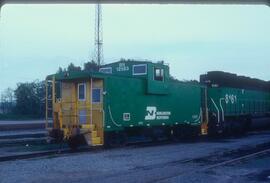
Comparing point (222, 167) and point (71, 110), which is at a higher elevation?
point (71, 110)

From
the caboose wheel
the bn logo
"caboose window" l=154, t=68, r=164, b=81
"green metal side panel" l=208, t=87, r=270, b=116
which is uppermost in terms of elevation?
"caboose window" l=154, t=68, r=164, b=81

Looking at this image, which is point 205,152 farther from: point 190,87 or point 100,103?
point 190,87

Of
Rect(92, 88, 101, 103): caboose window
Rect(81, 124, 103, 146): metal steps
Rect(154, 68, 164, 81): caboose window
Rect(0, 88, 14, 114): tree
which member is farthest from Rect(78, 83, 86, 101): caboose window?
Rect(0, 88, 14, 114): tree

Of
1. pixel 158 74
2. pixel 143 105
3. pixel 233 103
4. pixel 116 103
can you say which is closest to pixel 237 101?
pixel 233 103

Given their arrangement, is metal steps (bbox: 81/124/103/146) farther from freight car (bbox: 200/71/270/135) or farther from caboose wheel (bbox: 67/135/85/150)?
freight car (bbox: 200/71/270/135)

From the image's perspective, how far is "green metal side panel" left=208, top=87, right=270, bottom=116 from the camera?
85.3 feet

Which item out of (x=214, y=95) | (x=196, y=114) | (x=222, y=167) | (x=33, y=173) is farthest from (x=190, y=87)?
(x=33, y=173)

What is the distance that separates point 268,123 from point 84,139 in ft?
66.4

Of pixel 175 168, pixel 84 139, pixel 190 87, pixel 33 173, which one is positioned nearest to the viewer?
pixel 33 173

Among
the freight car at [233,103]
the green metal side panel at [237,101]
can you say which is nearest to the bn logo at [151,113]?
the freight car at [233,103]

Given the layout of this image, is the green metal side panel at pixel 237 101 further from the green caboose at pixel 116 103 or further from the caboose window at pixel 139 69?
the caboose window at pixel 139 69

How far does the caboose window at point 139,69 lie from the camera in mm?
19984

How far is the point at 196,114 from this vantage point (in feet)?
77.9

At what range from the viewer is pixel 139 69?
795 inches
